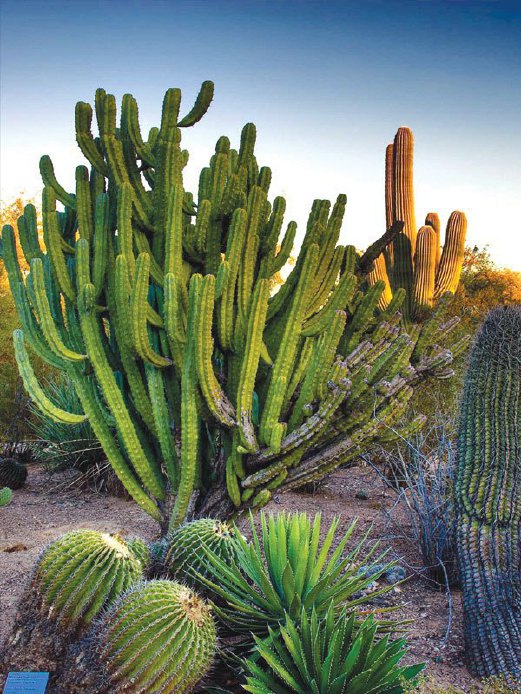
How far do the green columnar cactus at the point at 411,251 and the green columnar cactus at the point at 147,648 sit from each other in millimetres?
4596

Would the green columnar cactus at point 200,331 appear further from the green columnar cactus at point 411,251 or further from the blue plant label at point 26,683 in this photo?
the blue plant label at point 26,683

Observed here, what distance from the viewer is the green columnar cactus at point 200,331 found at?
458cm

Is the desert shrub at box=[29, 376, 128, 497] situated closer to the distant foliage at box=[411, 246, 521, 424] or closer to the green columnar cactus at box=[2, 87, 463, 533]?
the green columnar cactus at box=[2, 87, 463, 533]

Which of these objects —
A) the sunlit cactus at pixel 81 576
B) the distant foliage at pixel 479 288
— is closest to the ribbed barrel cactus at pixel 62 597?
the sunlit cactus at pixel 81 576

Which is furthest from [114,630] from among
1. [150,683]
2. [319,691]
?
[319,691]

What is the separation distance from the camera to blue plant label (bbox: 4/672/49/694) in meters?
2.61

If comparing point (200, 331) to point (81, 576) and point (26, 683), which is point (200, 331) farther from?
point (26, 683)

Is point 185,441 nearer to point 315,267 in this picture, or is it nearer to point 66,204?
point 315,267

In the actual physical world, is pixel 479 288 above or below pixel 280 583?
above

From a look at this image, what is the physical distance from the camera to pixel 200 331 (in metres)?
4.31

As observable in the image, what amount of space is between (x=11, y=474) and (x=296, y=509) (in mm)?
3421

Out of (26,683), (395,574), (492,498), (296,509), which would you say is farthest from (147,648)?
(296,509)

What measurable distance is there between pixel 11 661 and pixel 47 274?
10.4ft

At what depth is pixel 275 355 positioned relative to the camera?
16.8 ft
